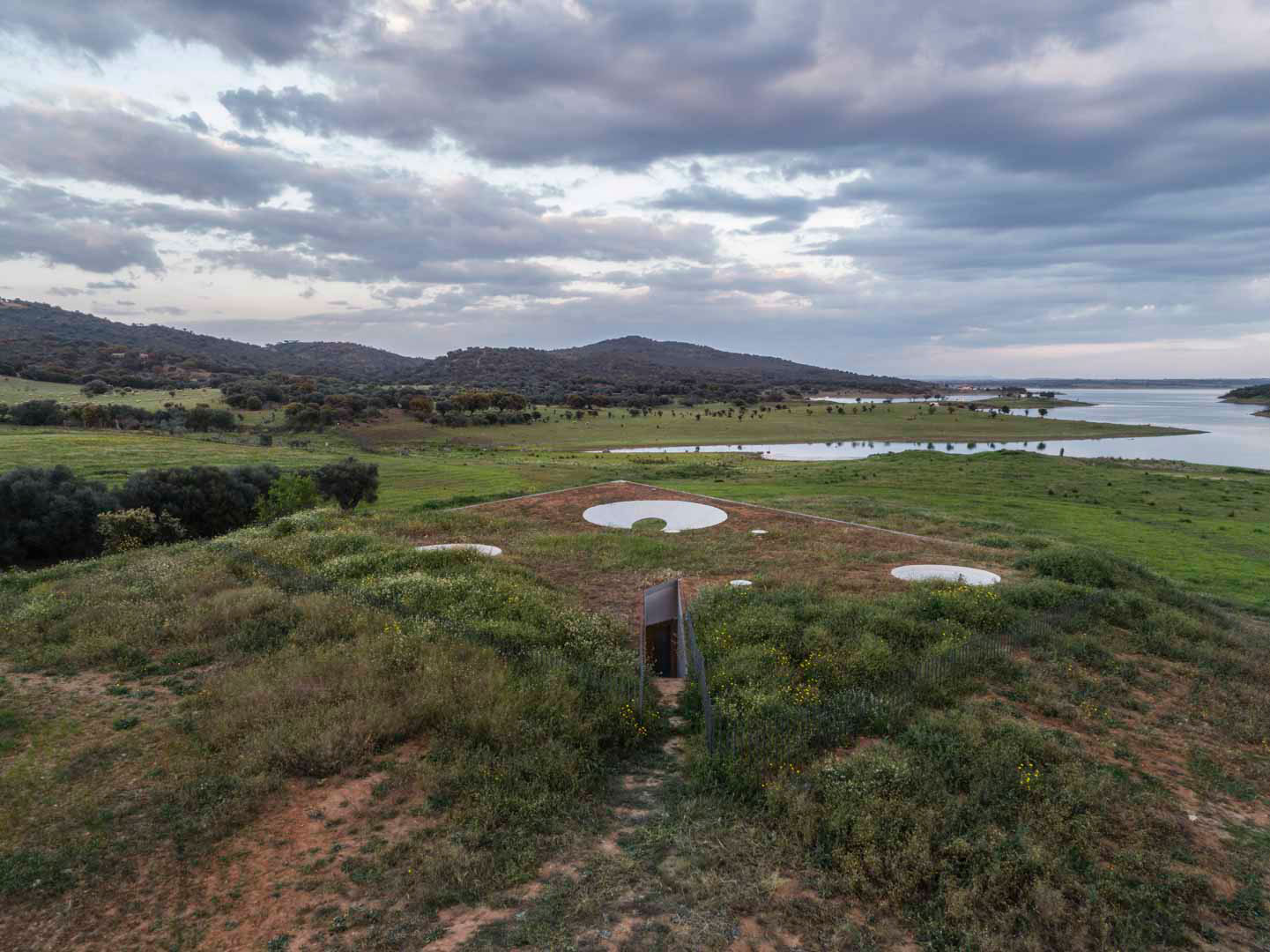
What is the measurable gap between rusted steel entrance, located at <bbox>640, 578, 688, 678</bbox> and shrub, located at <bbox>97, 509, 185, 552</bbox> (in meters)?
23.7

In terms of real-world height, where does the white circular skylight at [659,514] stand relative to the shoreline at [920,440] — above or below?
above

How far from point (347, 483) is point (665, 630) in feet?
112

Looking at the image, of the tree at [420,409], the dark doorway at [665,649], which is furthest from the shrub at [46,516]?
the tree at [420,409]

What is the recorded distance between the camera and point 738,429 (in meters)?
109

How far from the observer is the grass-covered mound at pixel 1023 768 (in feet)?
20.5

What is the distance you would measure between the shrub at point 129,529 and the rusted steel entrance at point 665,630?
23735 millimetres

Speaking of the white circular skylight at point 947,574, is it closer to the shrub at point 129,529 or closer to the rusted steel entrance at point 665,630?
the rusted steel entrance at point 665,630

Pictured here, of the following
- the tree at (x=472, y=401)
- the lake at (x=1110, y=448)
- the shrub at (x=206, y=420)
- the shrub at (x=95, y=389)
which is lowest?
the lake at (x=1110, y=448)

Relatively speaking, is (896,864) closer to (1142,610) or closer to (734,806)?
(734,806)

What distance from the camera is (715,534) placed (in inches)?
881

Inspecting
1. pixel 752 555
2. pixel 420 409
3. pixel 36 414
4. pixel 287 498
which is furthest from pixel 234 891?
pixel 420 409

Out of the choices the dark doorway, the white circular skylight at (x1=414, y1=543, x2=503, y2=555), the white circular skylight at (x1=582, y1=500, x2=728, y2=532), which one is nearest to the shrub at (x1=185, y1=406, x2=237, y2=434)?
the white circular skylight at (x1=582, y1=500, x2=728, y2=532)

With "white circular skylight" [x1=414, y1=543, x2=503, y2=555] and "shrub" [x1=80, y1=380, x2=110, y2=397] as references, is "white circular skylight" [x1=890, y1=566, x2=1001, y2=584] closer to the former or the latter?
"white circular skylight" [x1=414, y1=543, x2=503, y2=555]

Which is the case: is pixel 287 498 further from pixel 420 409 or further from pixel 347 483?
pixel 420 409
